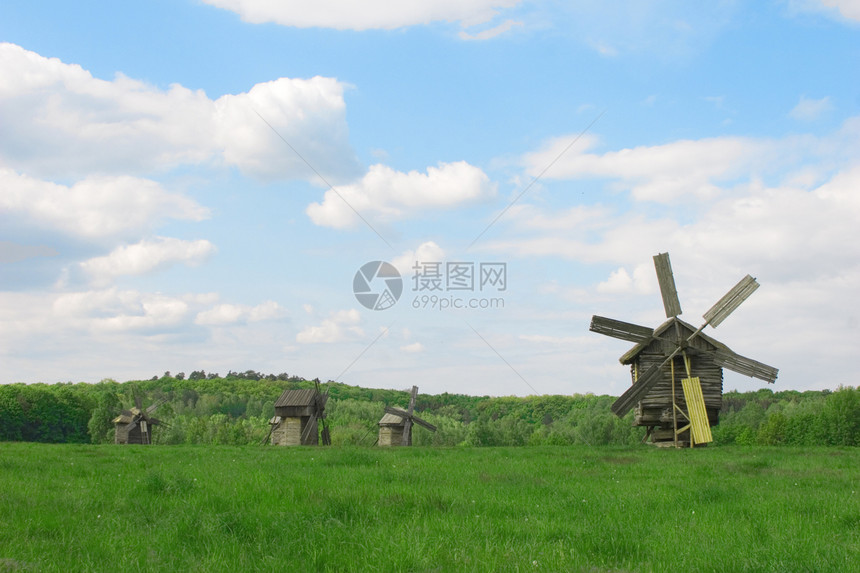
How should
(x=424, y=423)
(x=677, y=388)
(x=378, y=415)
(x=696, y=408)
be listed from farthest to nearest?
1. (x=378, y=415)
2. (x=424, y=423)
3. (x=677, y=388)
4. (x=696, y=408)

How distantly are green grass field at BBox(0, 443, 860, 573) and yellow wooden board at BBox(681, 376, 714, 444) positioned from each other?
1304 cm

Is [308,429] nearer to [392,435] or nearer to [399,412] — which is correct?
[399,412]

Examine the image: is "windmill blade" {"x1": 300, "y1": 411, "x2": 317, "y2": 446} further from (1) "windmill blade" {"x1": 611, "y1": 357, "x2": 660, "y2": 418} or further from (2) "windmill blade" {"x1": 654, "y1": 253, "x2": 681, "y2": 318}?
(2) "windmill blade" {"x1": 654, "y1": 253, "x2": 681, "y2": 318}

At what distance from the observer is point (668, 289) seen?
27.8 m

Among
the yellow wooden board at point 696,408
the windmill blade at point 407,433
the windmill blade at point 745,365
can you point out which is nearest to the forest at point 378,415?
the windmill blade at point 407,433

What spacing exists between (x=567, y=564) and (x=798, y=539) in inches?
121

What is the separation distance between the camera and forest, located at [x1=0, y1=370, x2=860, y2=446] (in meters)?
54.4

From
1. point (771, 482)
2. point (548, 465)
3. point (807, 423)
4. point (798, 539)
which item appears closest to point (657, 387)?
point (548, 465)

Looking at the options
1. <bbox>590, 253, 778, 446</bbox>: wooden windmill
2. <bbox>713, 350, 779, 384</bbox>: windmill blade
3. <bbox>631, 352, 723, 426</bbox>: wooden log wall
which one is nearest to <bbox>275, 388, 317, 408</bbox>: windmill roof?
<bbox>590, 253, 778, 446</bbox>: wooden windmill

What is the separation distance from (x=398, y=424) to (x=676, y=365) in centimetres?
3032

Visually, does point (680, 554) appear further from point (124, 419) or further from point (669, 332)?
point (124, 419)

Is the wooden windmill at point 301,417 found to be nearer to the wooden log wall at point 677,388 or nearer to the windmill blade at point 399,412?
the windmill blade at point 399,412

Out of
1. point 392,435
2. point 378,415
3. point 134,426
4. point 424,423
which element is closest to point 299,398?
point 392,435

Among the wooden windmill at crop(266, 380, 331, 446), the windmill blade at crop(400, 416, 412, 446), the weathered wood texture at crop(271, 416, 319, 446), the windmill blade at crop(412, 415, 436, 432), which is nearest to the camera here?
the wooden windmill at crop(266, 380, 331, 446)
